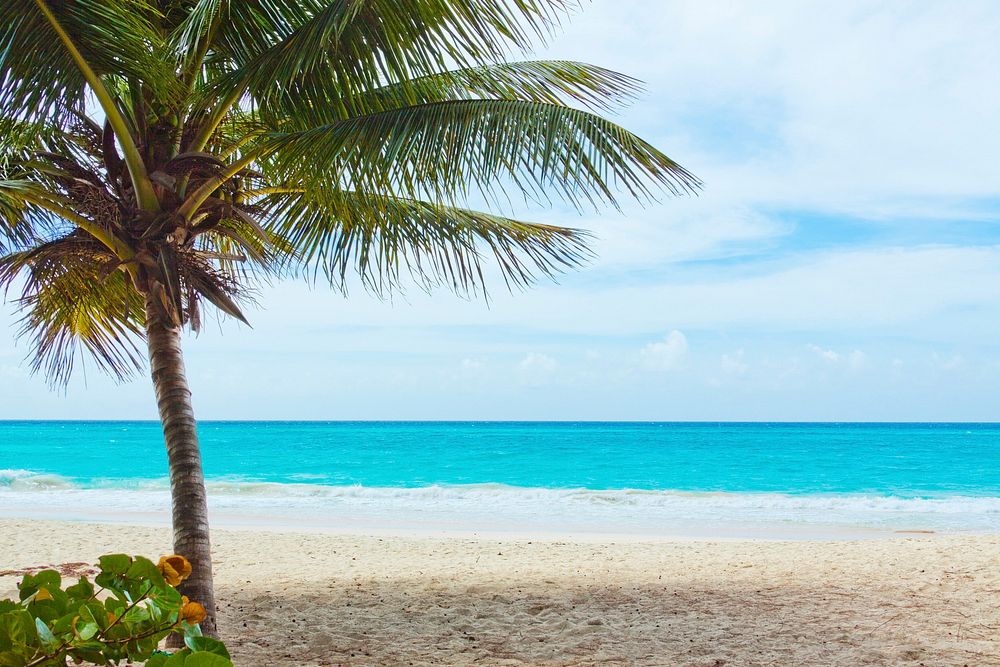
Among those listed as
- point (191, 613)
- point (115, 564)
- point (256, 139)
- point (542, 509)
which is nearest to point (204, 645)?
point (191, 613)

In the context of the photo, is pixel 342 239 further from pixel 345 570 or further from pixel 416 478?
pixel 416 478

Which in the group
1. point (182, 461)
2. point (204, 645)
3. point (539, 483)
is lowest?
point (539, 483)

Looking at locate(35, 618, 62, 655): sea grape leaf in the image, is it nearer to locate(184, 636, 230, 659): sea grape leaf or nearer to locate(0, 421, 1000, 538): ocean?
locate(184, 636, 230, 659): sea grape leaf

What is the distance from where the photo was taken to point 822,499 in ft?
53.7

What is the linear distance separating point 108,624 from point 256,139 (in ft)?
13.6

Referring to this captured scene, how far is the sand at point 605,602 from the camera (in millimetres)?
4484

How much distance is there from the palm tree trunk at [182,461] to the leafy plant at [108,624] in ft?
9.18

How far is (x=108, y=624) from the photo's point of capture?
1161 millimetres

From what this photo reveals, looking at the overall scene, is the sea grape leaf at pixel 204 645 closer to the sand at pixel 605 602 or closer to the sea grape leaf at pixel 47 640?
the sea grape leaf at pixel 47 640

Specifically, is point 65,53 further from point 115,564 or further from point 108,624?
point 108,624

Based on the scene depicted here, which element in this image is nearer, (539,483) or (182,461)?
(182,461)

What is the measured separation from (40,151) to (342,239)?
1711 millimetres

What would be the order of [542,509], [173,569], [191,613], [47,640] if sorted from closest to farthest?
[47,640] < [191,613] < [173,569] < [542,509]

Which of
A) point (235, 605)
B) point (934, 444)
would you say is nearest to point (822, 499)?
Answer: point (235, 605)
